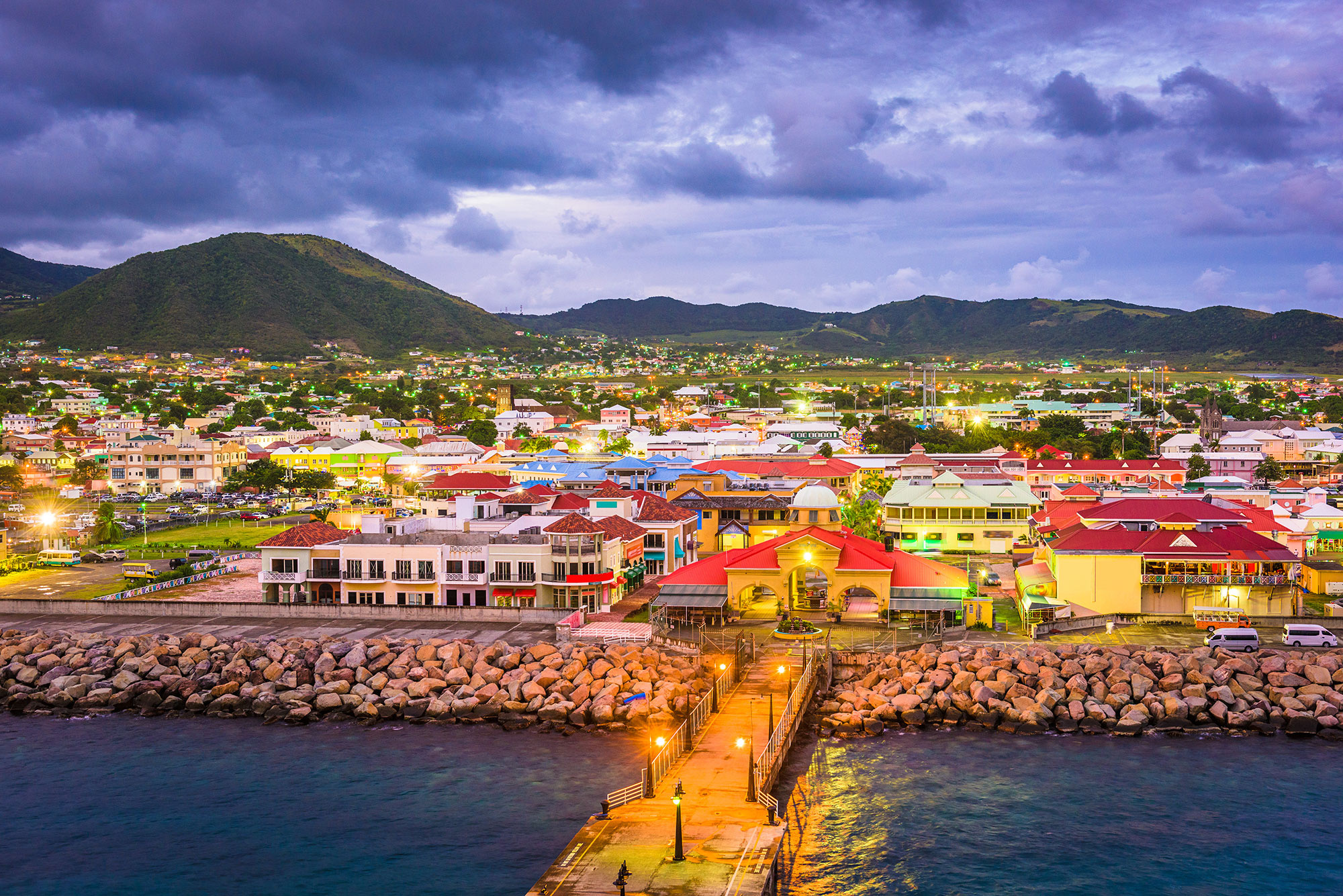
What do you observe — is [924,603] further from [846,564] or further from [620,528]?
[620,528]

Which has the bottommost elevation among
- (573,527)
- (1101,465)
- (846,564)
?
(1101,465)

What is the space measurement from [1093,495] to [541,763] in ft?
198

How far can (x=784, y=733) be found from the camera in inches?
1193

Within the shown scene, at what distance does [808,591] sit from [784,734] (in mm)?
19294

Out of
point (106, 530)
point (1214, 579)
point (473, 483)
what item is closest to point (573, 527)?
point (1214, 579)

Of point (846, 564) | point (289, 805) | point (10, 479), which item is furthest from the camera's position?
point (10, 479)

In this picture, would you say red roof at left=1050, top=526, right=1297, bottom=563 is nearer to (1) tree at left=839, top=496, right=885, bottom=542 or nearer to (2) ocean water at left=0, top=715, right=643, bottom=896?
(1) tree at left=839, top=496, right=885, bottom=542

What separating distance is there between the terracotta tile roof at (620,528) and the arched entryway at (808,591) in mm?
9405

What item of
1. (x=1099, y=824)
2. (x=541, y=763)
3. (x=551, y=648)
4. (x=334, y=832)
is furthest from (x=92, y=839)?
(x=1099, y=824)

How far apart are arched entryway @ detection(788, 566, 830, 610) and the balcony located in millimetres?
13749

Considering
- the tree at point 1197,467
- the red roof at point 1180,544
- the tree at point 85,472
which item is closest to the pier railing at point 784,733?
the red roof at point 1180,544

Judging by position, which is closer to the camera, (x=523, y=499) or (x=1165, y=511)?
(x=1165, y=511)

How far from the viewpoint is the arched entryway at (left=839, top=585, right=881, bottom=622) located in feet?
153

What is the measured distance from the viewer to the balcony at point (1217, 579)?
4569 centimetres
